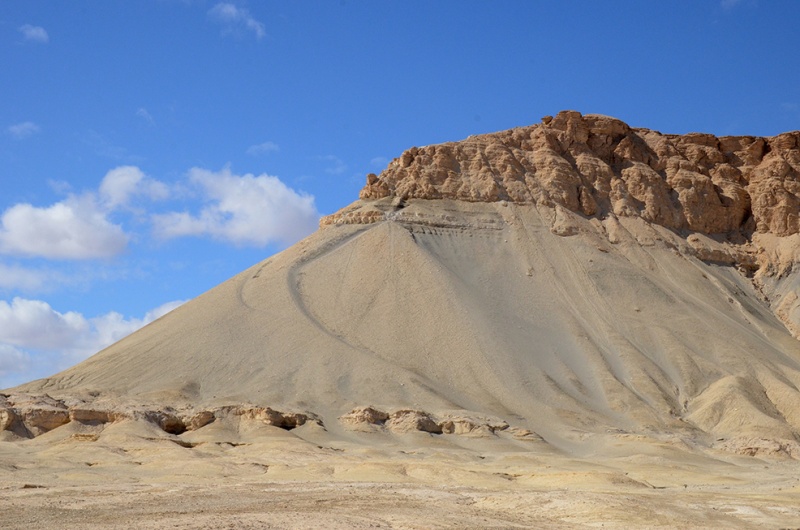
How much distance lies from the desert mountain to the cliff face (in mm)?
186

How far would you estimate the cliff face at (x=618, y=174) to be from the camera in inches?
3041

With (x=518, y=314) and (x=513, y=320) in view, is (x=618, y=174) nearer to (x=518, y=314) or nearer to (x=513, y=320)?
(x=518, y=314)

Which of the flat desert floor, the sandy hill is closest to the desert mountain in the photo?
the sandy hill

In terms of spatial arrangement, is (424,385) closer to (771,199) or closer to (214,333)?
(214,333)

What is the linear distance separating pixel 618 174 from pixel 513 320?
2379 cm

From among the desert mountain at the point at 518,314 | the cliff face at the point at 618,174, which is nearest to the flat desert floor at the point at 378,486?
the desert mountain at the point at 518,314

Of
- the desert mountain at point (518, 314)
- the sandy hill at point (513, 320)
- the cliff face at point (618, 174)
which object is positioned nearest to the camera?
the sandy hill at point (513, 320)

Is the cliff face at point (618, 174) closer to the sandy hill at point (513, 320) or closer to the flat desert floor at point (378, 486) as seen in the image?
the sandy hill at point (513, 320)

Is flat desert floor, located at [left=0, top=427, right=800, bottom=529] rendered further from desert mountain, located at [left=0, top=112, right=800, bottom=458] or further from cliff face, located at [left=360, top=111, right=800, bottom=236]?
cliff face, located at [left=360, top=111, right=800, bottom=236]

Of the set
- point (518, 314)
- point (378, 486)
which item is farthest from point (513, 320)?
point (378, 486)

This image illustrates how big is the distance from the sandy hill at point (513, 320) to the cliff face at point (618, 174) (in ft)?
0.59

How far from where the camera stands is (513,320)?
63719 mm

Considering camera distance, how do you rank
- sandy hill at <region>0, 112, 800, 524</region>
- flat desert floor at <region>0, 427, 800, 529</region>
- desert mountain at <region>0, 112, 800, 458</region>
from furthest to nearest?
desert mountain at <region>0, 112, 800, 458</region>, sandy hill at <region>0, 112, 800, 524</region>, flat desert floor at <region>0, 427, 800, 529</region>

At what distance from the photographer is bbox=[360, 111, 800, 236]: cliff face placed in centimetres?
7725
